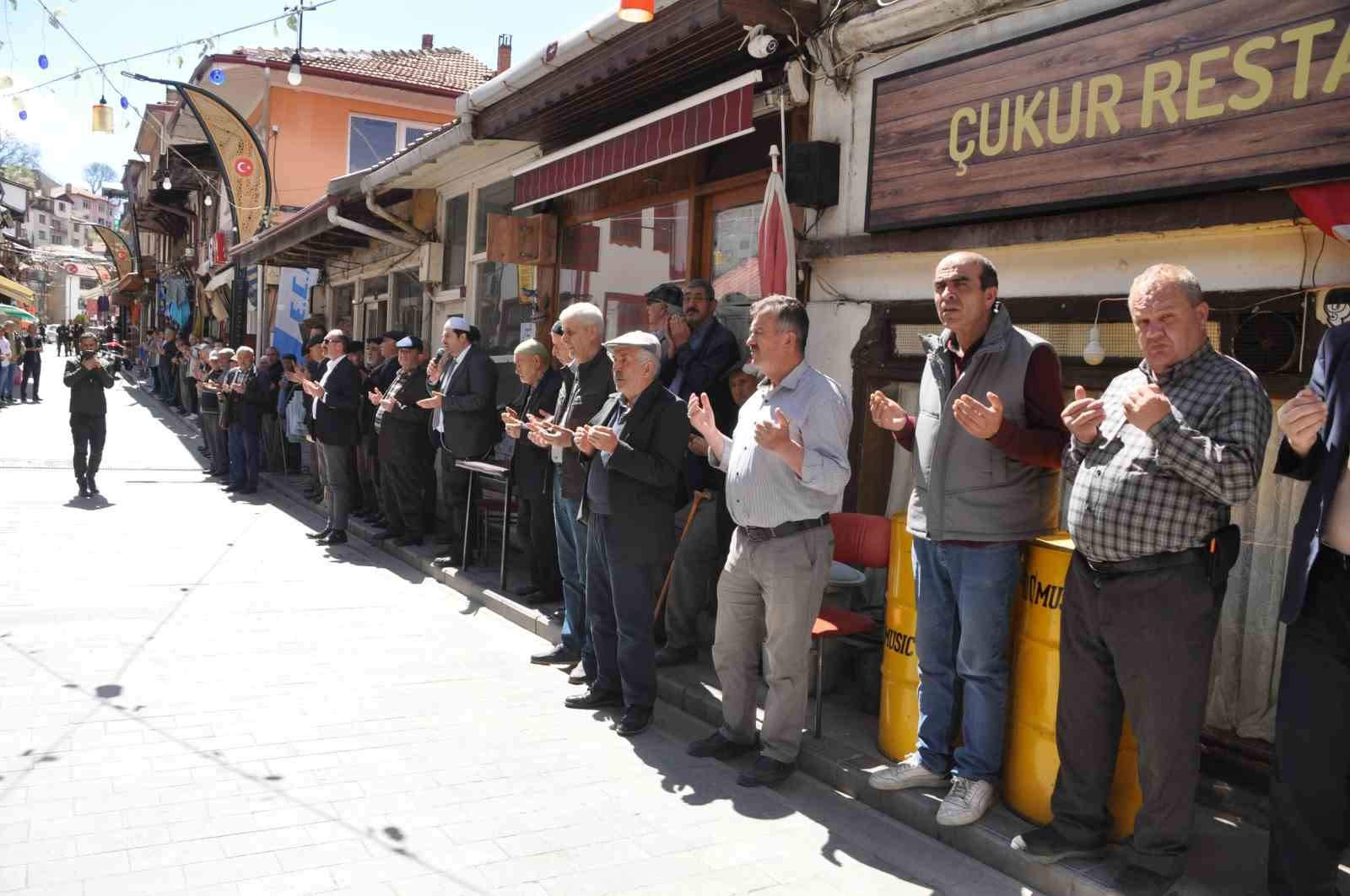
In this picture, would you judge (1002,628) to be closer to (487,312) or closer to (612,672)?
(612,672)

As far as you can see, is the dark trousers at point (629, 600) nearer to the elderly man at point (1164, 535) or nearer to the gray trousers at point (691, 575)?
the gray trousers at point (691, 575)

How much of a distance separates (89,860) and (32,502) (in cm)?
919

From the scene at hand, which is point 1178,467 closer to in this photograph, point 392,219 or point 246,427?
Result: point 392,219

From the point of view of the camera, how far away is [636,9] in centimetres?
532

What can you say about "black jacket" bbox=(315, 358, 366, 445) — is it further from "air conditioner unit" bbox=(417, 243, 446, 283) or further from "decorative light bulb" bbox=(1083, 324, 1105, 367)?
"decorative light bulb" bbox=(1083, 324, 1105, 367)

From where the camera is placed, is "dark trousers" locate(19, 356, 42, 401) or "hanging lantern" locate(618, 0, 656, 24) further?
"dark trousers" locate(19, 356, 42, 401)

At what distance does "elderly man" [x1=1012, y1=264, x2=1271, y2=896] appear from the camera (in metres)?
3.07

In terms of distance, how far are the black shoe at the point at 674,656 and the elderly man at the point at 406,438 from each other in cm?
405

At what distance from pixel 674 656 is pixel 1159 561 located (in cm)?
321

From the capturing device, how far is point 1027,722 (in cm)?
378

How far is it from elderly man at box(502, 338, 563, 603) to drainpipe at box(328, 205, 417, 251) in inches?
221

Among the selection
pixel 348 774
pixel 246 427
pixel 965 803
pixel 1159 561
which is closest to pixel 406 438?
pixel 246 427

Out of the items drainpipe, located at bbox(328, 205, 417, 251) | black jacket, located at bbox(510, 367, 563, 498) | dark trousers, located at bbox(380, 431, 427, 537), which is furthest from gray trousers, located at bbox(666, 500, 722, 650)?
drainpipe, located at bbox(328, 205, 417, 251)

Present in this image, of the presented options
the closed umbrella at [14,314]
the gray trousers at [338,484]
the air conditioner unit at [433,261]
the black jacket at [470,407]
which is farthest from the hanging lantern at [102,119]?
the closed umbrella at [14,314]
